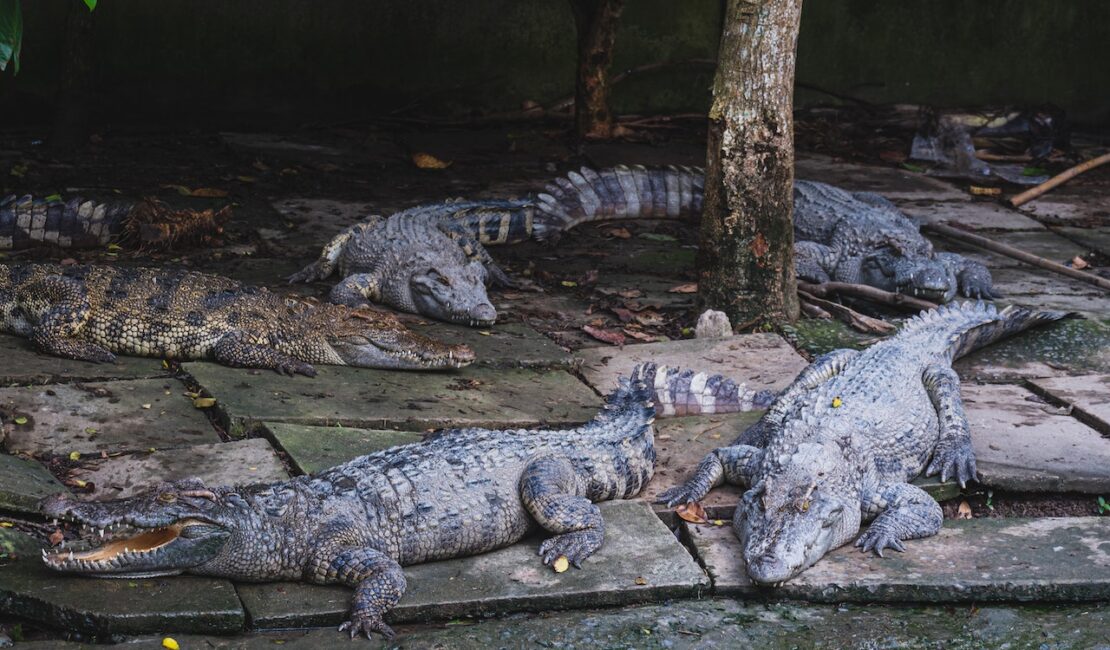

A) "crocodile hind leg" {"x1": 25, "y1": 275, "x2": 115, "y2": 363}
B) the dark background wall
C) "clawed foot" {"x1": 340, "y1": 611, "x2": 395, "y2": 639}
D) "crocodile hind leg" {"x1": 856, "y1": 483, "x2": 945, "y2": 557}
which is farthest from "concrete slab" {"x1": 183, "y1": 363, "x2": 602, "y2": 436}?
the dark background wall

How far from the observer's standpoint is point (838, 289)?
25.7 ft

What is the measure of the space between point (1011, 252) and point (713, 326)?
263cm

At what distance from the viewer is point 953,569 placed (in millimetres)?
4590

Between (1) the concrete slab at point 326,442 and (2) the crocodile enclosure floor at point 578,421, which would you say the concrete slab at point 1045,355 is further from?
(1) the concrete slab at point 326,442

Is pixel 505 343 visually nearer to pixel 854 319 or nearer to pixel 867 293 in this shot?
pixel 854 319

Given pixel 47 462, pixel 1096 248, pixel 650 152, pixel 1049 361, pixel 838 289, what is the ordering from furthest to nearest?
pixel 650 152 < pixel 1096 248 < pixel 838 289 < pixel 1049 361 < pixel 47 462

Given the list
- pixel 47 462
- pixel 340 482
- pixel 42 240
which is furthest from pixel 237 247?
pixel 340 482

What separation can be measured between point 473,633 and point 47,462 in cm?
183

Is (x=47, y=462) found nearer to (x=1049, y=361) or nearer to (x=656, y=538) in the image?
(x=656, y=538)

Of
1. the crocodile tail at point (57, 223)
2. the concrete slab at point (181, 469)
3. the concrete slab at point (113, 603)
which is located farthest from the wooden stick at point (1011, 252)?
the concrete slab at point (113, 603)

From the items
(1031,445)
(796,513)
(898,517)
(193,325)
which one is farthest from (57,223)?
(1031,445)

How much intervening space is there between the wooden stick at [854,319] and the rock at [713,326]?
2.41ft

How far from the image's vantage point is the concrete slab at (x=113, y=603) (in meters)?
3.93

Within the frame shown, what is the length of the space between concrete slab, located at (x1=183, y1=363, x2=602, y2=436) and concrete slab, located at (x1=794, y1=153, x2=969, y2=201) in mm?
5126
